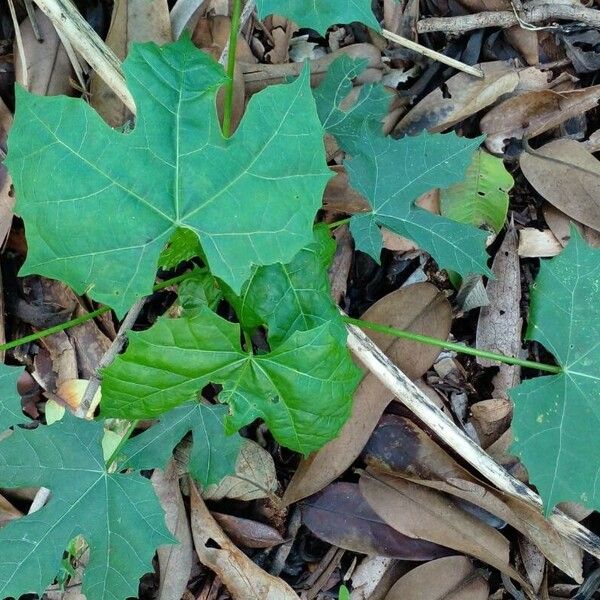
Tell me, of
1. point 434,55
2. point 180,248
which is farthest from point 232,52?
point 434,55

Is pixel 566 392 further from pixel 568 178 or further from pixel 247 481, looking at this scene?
pixel 247 481

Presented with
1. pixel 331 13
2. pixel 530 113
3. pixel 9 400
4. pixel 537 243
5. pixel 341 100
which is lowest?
pixel 537 243

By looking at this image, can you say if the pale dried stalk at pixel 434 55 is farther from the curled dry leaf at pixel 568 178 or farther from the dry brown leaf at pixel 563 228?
the dry brown leaf at pixel 563 228

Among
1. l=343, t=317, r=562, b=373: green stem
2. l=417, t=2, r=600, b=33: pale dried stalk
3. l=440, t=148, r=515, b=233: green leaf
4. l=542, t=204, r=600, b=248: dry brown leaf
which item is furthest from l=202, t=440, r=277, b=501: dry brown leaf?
l=417, t=2, r=600, b=33: pale dried stalk

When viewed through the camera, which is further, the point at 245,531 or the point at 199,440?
the point at 245,531

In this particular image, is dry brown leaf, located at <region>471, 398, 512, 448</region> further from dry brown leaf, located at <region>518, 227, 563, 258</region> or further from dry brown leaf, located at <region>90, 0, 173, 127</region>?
dry brown leaf, located at <region>90, 0, 173, 127</region>

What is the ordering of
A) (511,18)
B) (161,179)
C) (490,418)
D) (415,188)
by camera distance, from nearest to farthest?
(161,179) → (415,188) → (490,418) → (511,18)

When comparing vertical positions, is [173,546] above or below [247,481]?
below

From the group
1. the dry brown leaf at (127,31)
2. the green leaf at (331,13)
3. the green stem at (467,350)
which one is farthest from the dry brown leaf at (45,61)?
the green stem at (467,350)
